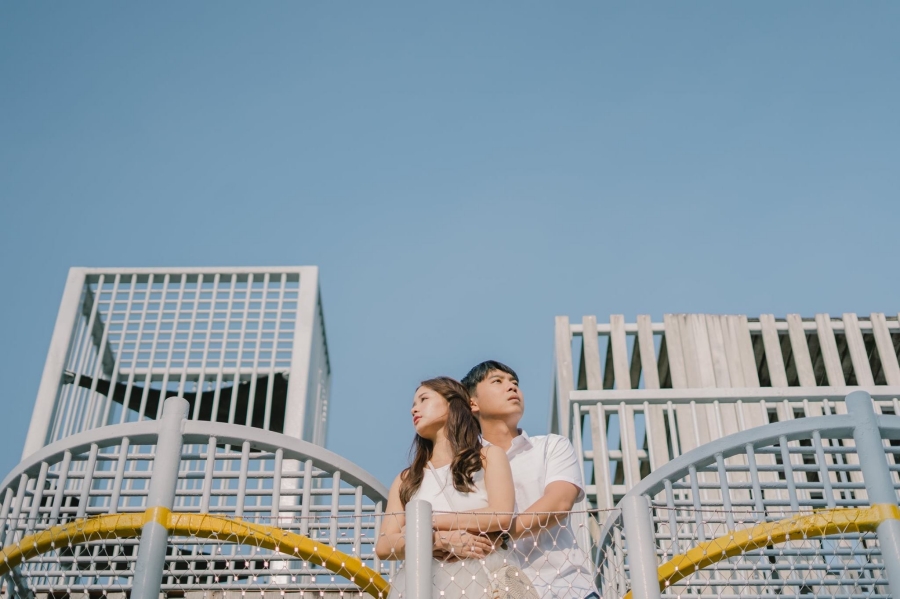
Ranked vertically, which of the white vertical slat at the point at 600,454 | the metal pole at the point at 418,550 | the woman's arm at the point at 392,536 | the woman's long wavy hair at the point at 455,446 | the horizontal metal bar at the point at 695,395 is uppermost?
the horizontal metal bar at the point at 695,395

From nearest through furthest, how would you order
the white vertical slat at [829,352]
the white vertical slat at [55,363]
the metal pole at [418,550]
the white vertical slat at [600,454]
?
the metal pole at [418,550]
the white vertical slat at [600,454]
the white vertical slat at [55,363]
the white vertical slat at [829,352]

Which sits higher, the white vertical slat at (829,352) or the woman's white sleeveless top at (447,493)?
the white vertical slat at (829,352)

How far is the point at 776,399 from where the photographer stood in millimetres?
5578

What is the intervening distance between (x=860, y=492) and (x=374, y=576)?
4605 mm

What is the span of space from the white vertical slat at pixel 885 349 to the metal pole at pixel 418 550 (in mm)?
5344

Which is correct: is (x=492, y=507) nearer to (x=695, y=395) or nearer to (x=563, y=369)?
(x=695, y=395)

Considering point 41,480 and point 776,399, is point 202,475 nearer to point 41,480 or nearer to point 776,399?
point 41,480

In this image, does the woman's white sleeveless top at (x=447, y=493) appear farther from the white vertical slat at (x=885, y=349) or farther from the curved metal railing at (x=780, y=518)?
the white vertical slat at (x=885, y=349)

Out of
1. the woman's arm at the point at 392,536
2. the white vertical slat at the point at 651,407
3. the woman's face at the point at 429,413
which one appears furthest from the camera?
the white vertical slat at the point at 651,407

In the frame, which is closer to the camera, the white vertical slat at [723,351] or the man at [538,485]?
the man at [538,485]

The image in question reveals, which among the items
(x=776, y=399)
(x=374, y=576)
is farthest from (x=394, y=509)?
(x=776, y=399)

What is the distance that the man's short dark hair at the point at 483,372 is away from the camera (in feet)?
10.6

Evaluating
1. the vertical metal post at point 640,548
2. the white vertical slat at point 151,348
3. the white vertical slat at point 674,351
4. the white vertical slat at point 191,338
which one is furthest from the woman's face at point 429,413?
the white vertical slat at point 674,351

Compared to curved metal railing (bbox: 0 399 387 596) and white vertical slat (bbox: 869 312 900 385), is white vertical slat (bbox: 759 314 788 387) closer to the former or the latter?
white vertical slat (bbox: 869 312 900 385)
